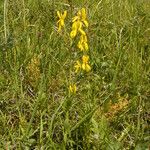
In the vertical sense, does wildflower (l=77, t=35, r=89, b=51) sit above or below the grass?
above

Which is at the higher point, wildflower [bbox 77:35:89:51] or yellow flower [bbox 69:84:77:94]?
wildflower [bbox 77:35:89:51]

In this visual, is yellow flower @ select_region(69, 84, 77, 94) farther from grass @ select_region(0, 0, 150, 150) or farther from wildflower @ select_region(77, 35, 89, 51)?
wildflower @ select_region(77, 35, 89, 51)

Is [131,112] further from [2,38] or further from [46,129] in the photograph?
[2,38]

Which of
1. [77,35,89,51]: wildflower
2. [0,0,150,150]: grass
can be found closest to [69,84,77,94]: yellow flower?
[0,0,150,150]: grass

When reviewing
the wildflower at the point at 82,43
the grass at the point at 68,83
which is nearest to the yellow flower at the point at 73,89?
the grass at the point at 68,83

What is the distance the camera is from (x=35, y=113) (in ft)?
7.28

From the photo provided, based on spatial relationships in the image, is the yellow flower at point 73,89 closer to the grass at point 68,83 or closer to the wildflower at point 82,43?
the grass at point 68,83

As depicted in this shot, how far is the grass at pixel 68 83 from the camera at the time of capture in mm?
2064

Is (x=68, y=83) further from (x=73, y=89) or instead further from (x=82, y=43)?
(x=82, y=43)

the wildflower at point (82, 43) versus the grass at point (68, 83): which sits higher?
the wildflower at point (82, 43)

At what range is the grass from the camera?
206 cm

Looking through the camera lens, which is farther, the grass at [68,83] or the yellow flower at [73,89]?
the yellow flower at [73,89]

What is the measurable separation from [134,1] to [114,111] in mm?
1837

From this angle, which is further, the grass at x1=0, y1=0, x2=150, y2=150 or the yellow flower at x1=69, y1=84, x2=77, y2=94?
the yellow flower at x1=69, y1=84, x2=77, y2=94
